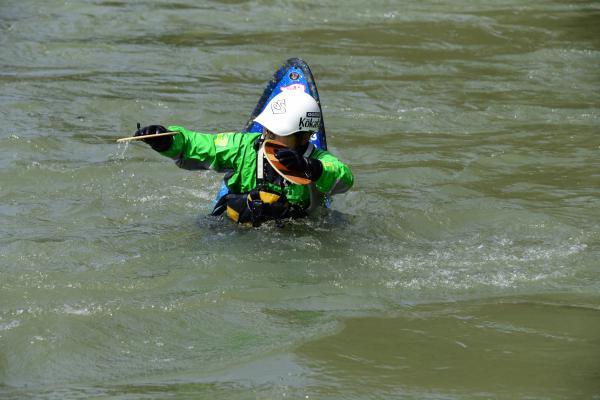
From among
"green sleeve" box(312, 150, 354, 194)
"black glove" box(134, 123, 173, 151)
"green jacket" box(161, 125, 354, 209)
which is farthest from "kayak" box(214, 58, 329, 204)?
"black glove" box(134, 123, 173, 151)

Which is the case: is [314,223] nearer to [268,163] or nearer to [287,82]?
[268,163]

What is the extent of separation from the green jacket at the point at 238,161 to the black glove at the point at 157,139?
0.05 m

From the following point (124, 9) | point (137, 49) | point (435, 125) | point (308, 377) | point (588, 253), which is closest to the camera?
point (308, 377)

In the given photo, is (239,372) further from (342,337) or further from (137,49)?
(137,49)

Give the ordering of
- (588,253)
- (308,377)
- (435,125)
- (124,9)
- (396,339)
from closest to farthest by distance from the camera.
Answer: (308,377), (396,339), (588,253), (435,125), (124,9)

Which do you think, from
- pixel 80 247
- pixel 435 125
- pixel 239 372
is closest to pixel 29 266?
pixel 80 247

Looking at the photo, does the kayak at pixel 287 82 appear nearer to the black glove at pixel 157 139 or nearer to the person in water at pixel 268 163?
the person in water at pixel 268 163

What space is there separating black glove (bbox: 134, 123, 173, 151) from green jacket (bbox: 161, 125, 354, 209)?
48 mm

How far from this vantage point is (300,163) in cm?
625

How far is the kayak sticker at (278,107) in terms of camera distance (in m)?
6.43

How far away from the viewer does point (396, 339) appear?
207 inches

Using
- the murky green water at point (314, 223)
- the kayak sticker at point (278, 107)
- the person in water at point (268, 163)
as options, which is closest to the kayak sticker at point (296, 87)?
the murky green water at point (314, 223)

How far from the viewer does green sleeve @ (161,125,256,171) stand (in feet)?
21.3

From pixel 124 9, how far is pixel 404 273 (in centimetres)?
975
